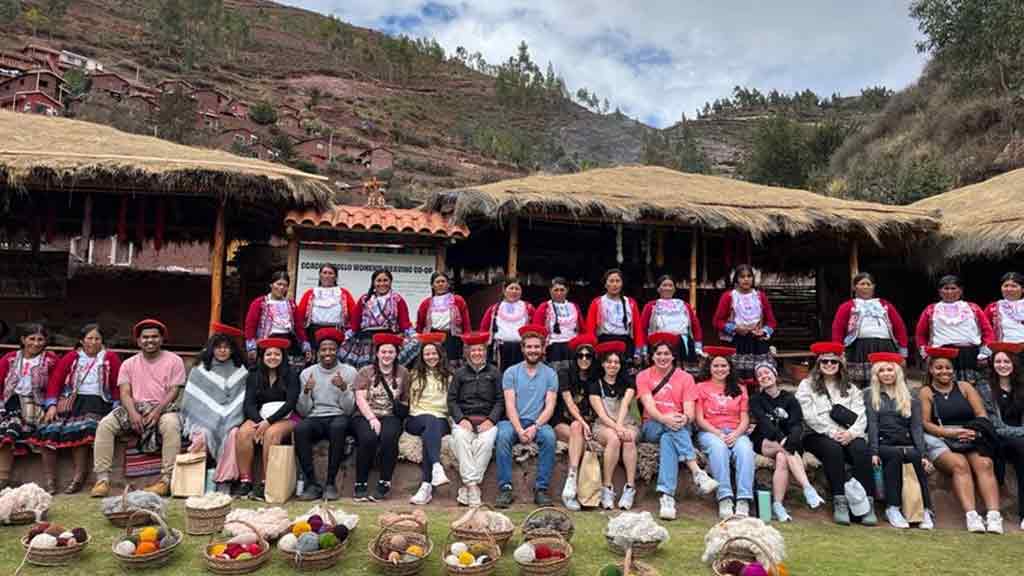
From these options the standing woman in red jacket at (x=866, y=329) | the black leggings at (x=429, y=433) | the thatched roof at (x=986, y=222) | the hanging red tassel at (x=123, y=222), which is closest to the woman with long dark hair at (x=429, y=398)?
the black leggings at (x=429, y=433)

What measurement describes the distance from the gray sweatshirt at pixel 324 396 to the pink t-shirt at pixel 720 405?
2.77m

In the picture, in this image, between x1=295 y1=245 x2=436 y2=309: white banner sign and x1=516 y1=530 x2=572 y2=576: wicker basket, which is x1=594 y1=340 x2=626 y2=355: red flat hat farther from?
x1=295 y1=245 x2=436 y2=309: white banner sign

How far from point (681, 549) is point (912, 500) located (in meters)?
2.13

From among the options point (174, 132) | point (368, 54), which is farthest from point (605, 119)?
point (174, 132)

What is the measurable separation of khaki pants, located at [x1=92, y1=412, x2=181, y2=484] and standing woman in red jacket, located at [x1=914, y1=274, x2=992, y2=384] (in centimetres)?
656

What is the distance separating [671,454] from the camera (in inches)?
194

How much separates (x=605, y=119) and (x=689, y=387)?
8639 cm

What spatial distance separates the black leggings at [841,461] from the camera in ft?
16.0

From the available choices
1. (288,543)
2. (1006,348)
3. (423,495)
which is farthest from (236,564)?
(1006,348)

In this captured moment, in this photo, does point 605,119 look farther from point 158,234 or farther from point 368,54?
point 158,234

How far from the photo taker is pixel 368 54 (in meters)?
87.1

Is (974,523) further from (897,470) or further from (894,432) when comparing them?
(894,432)

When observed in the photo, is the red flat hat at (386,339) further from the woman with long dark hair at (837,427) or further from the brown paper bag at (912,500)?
the brown paper bag at (912,500)

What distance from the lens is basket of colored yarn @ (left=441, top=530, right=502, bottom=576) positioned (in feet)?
10.4
